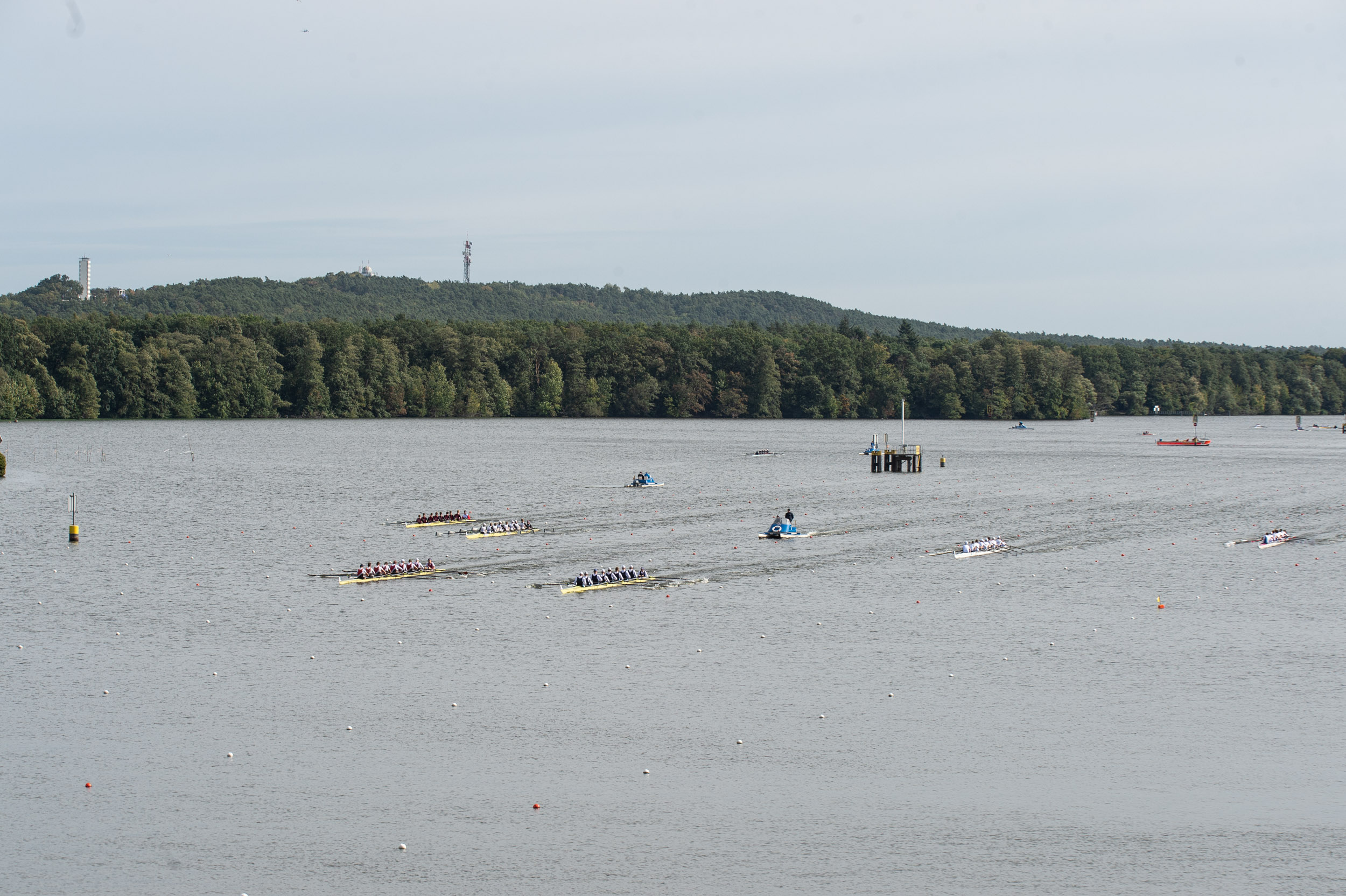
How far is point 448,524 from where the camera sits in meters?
64.2

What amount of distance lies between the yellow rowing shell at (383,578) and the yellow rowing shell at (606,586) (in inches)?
256

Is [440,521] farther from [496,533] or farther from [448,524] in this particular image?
[496,533]

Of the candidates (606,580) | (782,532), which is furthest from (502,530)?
(606,580)

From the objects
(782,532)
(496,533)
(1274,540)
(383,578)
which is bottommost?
(383,578)

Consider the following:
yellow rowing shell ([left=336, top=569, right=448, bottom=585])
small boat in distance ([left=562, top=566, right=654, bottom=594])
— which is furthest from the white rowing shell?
yellow rowing shell ([left=336, top=569, right=448, bottom=585])

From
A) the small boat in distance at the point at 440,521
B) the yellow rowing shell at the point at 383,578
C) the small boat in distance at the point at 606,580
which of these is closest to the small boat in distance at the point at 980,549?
the small boat in distance at the point at 606,580

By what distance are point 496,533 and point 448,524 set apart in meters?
4.92

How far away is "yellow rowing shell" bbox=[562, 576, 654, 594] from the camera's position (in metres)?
45.2

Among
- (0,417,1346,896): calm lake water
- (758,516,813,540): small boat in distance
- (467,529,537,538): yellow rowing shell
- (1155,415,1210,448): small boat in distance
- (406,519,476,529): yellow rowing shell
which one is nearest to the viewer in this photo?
(0,417,1346,896): calm lake water

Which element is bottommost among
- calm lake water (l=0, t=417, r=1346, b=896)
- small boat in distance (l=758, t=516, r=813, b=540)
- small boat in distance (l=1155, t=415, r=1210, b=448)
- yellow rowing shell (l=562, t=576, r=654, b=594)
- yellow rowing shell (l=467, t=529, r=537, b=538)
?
calm lake water (l=0, t=417, r=1346, b=896)

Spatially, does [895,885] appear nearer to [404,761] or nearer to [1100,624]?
[404,761]

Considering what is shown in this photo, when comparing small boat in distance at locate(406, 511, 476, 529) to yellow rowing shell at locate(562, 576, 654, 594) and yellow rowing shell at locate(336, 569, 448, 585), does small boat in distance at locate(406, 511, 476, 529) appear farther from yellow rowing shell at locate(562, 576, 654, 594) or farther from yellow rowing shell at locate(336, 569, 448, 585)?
yellow rowing shell at locate(562, 576, 654, 594)

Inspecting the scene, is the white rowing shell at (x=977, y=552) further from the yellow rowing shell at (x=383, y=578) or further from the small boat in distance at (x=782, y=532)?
the yellow rowing shell at (x=383, y=578)

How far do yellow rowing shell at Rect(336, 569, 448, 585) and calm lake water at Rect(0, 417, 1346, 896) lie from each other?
1.65 feet
